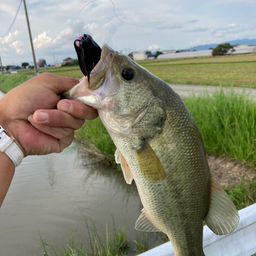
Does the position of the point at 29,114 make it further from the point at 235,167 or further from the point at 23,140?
the point at 235,167

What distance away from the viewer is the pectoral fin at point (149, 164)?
128 cm

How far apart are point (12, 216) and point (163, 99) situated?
497cm

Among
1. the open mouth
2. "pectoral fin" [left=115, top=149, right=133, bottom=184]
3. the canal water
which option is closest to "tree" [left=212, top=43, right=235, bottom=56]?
the canal water

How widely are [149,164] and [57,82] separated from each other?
2.50 feet

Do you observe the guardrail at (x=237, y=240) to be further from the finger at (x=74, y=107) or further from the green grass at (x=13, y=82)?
the green grass at (x=13, y=82)

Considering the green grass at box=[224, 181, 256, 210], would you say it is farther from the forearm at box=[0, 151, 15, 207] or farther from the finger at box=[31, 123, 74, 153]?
the forearm at box=[0, 151, 15, 207]

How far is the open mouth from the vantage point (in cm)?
103

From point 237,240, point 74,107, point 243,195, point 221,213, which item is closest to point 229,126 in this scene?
point 243,195

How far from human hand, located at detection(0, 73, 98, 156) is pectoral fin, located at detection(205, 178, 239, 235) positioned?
2.87 feet

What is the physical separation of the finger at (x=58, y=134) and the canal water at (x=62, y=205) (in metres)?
2.38

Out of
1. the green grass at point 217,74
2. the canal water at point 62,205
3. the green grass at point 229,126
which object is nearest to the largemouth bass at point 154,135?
the canal water at point 62,205

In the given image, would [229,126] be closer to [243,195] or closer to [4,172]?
[243,195]

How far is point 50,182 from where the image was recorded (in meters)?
6.21

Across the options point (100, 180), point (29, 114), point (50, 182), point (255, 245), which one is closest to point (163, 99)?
point (29, 114)
